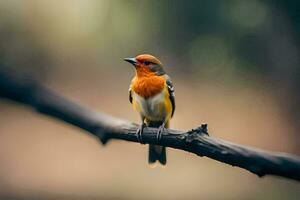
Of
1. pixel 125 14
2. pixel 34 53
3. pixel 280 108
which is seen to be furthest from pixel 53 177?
pixel 280 108

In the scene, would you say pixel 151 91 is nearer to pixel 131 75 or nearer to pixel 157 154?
pixel 157 154

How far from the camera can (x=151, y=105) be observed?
0.81 metres

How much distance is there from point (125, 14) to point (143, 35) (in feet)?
Answer: 0.25

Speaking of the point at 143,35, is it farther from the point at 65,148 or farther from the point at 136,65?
the point at 136,65

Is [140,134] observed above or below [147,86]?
below

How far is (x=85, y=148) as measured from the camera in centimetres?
132

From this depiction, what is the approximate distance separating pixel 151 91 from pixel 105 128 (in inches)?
10.8

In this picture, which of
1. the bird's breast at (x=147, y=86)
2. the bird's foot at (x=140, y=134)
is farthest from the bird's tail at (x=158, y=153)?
the bird's foot at (x=140, y=134)

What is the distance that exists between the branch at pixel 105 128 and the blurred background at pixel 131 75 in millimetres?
553

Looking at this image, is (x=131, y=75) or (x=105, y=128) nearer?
(x=105, y=128)

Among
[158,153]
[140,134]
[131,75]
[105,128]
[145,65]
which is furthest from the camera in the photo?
[131,75]

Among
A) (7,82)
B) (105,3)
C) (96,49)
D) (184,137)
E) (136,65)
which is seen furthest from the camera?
(96,49)

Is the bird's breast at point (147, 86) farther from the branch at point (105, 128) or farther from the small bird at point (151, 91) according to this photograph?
the branch at point (105, 128)

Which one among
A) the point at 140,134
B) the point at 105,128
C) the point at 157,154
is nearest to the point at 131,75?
the point at 157,154
